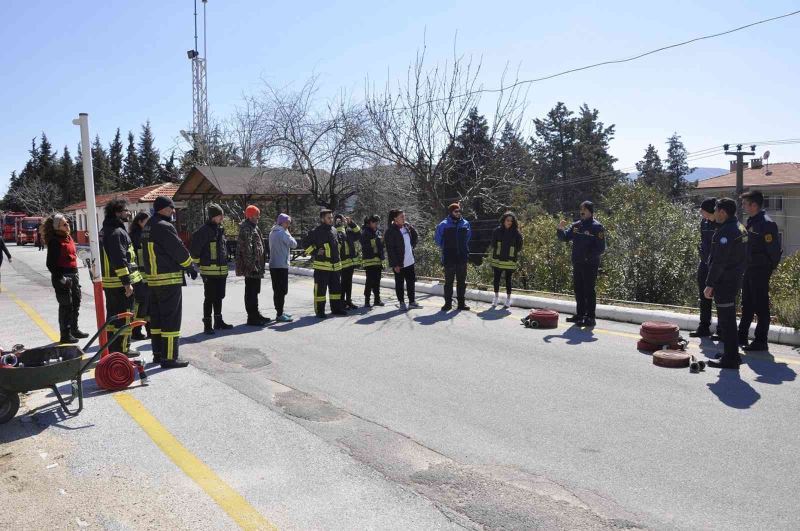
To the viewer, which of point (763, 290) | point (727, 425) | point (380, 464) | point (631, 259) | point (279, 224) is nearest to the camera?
point (380, 464)

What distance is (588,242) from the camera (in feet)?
32.2

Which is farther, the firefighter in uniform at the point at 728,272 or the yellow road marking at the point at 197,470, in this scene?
the firefighter in uniform at the point at 728,272

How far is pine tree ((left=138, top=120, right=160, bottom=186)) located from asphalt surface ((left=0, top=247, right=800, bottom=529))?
81899 millimetres

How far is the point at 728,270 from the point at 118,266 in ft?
23.4

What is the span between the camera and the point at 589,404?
5895 millimetres

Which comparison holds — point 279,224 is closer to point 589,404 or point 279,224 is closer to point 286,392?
point 286,392

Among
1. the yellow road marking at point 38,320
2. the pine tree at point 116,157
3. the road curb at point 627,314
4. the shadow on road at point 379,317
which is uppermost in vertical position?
the pine tree at point 116,157

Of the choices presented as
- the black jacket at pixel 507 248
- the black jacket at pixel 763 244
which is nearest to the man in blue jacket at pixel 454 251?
the black jacket at pixel 507 248

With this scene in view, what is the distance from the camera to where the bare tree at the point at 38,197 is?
238 ft

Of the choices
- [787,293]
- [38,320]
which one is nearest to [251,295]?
[38,320]

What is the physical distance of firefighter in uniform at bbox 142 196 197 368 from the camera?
754 centimetres

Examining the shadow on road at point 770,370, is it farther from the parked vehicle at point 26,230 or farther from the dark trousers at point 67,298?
the parked vehicle at point 26,230

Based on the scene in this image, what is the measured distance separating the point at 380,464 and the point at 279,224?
720 centimetres

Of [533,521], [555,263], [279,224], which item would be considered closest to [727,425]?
[533,521]
